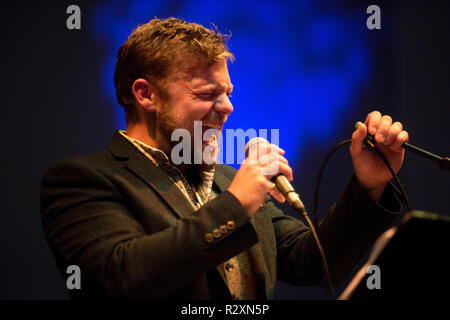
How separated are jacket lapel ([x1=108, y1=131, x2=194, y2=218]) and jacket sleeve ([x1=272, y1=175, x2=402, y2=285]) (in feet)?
1.52

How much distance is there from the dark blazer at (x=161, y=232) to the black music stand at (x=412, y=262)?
0.36 meters

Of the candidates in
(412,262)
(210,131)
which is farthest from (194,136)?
(412,262)

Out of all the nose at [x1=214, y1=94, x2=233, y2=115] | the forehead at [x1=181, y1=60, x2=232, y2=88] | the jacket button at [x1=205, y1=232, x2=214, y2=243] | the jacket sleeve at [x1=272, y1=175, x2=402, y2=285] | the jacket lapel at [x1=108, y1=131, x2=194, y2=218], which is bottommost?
the jacket sleeve at [x1=272, y1=175, x2=402, y2=285]

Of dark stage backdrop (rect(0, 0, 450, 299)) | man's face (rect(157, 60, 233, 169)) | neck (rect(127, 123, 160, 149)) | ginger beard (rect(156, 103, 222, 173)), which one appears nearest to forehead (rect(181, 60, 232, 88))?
man's face (rect(157, 60, 233, 169))

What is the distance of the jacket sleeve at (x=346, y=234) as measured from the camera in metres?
1.45

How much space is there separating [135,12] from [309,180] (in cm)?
139

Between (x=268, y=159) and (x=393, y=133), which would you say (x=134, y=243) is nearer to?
(x=268, y=159)

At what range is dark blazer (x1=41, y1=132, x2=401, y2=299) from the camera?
112cm

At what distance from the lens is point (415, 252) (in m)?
0.85

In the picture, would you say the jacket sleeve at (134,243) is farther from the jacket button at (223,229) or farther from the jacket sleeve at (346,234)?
the jacket sleeve at (346,234)

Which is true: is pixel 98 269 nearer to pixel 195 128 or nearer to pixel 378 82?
pixel 195 128

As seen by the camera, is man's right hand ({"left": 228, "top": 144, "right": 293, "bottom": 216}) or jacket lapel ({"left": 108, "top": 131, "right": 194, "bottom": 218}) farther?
jacket lapel ({"left": 108, "top": 131, "right": 194, "bottom": 218})

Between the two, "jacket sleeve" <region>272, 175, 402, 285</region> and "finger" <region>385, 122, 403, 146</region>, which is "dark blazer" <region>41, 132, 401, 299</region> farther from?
"finger" <region>385, 122, 403, 146</region>

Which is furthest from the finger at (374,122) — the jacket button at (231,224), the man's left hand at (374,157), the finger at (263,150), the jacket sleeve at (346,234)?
the jacket button at (231,224)
